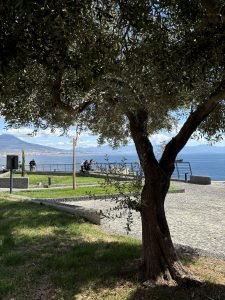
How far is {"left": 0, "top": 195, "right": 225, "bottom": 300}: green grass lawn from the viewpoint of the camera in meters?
6.94

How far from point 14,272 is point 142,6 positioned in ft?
16.4

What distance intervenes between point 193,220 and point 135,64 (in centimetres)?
910

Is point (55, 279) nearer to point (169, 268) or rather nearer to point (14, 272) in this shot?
point (14, 272)

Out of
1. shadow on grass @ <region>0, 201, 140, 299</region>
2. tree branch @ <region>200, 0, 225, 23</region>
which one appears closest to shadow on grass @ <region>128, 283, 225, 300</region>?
shadow on grass @ <region>0, 201, 140, 299</region>

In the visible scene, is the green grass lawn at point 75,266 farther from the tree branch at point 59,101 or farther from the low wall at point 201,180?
the low wall at point 201,180

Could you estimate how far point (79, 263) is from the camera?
8539 millimetres

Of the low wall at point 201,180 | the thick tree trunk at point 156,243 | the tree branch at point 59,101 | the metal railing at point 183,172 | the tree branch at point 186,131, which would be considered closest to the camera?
the tree branch at point 186,131

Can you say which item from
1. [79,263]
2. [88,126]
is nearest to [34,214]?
[88,126]

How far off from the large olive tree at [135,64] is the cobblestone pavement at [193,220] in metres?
1.83

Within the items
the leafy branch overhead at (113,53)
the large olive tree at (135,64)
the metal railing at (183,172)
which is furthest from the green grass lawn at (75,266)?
the metal railing at (183,172)

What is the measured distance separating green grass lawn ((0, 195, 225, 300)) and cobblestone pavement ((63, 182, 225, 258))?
0.90 metres

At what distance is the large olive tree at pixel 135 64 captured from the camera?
4.89 meters

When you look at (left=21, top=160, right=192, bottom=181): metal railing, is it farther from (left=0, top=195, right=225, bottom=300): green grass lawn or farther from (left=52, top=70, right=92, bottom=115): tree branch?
(left=0, top=195, right=225, bottom=300): green grass lawn

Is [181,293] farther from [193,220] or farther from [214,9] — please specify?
[193,220]
